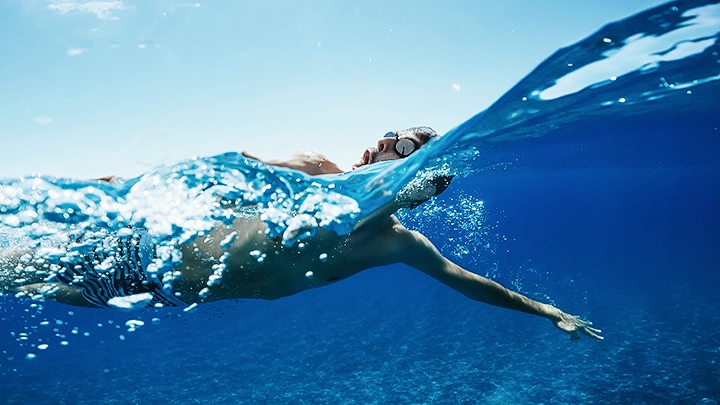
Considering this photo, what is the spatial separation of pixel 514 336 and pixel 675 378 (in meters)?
5.16

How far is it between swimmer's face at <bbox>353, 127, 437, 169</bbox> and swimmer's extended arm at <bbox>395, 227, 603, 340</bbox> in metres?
1.16

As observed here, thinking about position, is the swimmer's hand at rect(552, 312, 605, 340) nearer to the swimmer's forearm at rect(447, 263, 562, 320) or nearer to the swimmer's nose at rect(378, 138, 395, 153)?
the swimmer's forearm at rect(447, 263, 562, 320)

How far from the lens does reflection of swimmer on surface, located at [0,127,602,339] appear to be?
4727 millimetres

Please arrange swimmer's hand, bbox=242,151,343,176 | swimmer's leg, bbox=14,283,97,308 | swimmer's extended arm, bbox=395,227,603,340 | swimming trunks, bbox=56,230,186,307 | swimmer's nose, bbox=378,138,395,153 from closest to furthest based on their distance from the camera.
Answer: swimmer's extended arm, bbox=395,227,603,340, swimming trunks, bbox=56,230,186,307, swimmer's nose, bbox=378,138,395,153, swimmer's leg, bbox=14,283,97,308, swimmer's hand, bbox=242,151,343,176

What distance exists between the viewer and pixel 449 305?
67.3ft

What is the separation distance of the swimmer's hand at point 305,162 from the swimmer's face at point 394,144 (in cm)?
57

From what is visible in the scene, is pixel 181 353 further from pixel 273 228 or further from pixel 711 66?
pixel 711 66

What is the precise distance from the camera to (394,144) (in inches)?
207

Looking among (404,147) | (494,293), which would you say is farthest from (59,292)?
(494,293)

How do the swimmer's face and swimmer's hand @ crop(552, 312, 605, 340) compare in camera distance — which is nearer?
swimmer's hand @ crop(552, 312, 605, 340)

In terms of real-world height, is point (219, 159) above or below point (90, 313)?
above

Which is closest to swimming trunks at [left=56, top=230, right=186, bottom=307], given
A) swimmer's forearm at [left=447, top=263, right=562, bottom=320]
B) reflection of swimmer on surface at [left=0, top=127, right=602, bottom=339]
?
reflection of swimmer on surface at [left=0, top=127, right=602, bottom=339]

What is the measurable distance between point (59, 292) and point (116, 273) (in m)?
1.61

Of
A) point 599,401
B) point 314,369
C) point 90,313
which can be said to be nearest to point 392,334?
point 314,369
